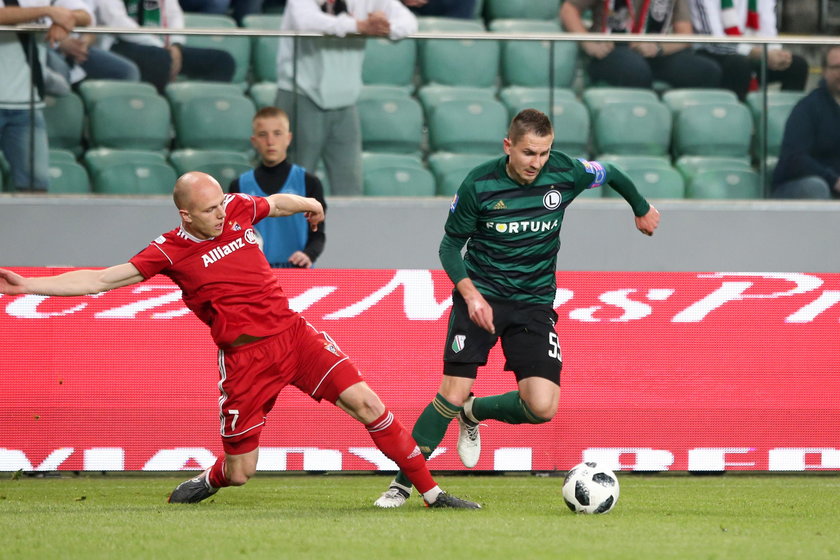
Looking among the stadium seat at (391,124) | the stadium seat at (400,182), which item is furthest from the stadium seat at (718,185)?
Answer: the stadium seat at (391,124)

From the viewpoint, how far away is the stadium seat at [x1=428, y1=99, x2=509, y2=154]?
33.5ft

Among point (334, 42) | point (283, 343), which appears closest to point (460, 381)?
point (283, 343)

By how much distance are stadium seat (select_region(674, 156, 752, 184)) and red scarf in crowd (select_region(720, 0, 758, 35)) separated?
1287 mm

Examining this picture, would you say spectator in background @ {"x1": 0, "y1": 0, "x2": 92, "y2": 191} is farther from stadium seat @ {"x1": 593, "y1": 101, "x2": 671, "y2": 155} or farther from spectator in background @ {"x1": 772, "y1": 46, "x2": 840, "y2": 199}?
spectator in background @ {"x1": 772, "y1": 46, "x2": 840, "y2": 199}

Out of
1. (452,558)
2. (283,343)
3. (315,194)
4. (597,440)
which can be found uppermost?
(315,194)

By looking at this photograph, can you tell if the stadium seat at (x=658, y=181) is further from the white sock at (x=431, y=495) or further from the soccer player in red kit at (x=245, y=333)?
the white sock at (x=431, y=495)

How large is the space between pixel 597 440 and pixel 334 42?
3.98m

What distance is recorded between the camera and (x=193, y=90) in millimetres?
9930

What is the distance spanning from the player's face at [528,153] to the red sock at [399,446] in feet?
4.92

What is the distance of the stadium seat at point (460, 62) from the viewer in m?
10.3

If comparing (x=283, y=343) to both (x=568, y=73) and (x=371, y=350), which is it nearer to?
(x=371, y=350)

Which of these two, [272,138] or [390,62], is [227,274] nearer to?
[272,138]

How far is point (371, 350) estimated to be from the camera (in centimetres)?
846

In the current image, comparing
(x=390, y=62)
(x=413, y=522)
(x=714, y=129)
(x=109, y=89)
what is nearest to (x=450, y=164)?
(x=390, y=62)
